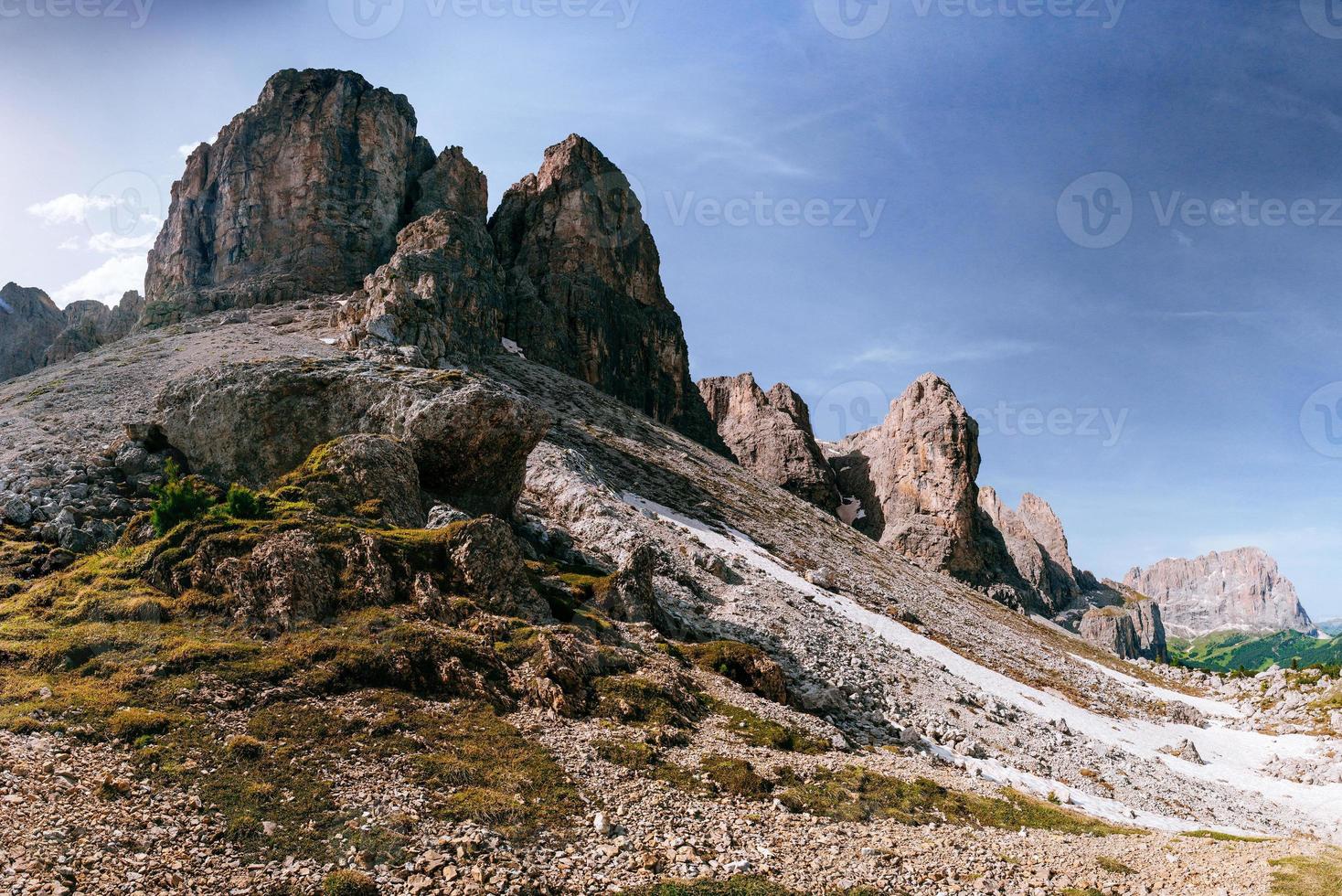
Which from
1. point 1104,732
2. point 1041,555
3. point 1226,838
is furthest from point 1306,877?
point 1041,555

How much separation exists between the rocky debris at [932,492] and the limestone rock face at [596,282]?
30751 millimetres

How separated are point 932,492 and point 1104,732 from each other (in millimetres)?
82357

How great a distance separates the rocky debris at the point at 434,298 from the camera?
68.1 meters

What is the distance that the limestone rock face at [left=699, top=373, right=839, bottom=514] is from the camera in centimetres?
12675

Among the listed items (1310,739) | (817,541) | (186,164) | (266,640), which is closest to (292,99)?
(186,164)

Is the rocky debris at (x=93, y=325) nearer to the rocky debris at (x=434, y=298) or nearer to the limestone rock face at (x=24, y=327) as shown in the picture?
the limestone rock face at (x=24, y=327)

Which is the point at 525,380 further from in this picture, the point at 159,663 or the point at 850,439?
the point at 850,439

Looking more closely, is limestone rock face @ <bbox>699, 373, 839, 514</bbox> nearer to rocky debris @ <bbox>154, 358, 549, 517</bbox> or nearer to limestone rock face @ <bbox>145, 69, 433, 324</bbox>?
limestone rock face @ <bbox>145, 69, 433, 324</bbox>

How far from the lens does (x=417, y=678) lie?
1962cm

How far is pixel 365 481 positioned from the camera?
28969 millimetres

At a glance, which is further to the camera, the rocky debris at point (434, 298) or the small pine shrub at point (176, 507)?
the rocky debris at point (434, 298)

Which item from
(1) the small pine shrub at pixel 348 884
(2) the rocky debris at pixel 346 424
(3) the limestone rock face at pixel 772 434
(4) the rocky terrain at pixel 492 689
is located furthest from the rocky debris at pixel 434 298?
(3) the limestone rock face at pixel 772 434

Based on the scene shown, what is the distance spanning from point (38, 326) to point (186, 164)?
126ft

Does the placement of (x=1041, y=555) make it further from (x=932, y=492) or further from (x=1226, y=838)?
(x=1226, y=838)
